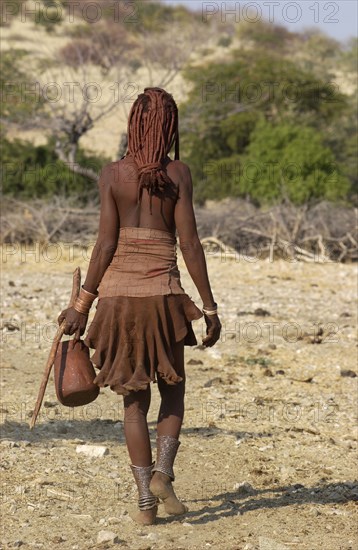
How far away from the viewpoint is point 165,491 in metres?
4.05

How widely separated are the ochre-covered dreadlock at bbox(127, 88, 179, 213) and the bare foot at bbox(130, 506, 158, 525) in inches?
48.1

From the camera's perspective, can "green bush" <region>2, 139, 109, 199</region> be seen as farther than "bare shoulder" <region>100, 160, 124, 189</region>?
Yes

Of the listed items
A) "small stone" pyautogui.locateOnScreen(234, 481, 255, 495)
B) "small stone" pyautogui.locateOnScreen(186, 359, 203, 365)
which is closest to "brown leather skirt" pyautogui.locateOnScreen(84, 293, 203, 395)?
"small stone" pyautogui.locateOnScreen(234, 481, 255, 495)

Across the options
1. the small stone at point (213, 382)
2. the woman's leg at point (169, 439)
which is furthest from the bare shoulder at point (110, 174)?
the small stone at point (213, 382)

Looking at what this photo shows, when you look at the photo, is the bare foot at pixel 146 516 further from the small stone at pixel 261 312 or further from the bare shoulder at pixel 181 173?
the small stone at pixel 261 312

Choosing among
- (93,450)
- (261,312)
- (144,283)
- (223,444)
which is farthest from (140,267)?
(261,312)

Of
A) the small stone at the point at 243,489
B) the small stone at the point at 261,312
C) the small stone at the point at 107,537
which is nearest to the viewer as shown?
the small stone at the point at 107,537

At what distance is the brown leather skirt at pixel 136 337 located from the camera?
3.98 metres

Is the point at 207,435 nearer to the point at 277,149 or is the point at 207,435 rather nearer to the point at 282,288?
the point at 282,288

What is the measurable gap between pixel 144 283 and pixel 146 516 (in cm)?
92

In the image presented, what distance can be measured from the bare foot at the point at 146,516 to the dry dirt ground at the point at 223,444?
3 centimetres

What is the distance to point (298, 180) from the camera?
15664mm

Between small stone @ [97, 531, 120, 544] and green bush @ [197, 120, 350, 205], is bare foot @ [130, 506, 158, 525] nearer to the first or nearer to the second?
small stone @ [97, 531, 120, 544]

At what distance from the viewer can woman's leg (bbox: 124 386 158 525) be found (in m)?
4.04
